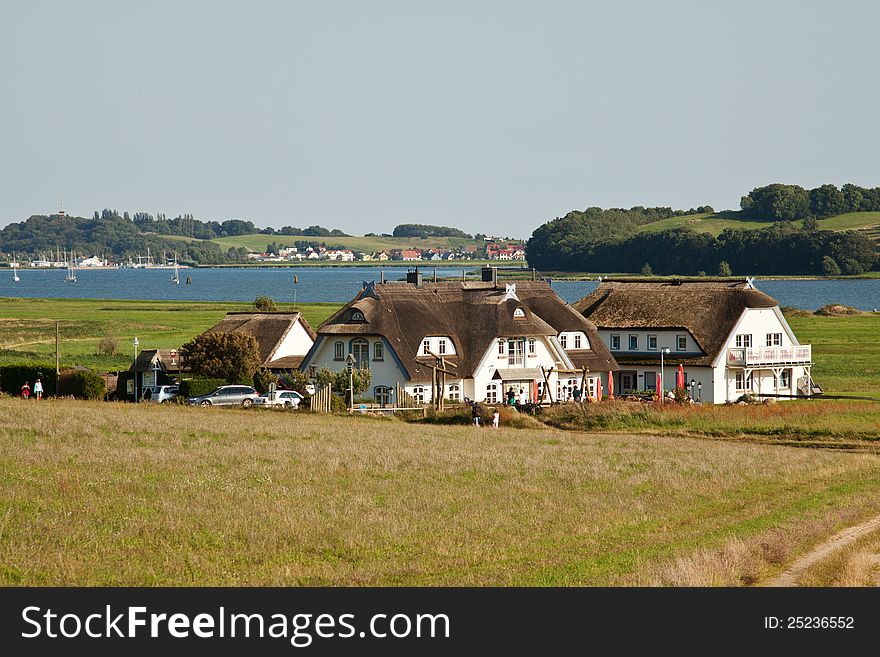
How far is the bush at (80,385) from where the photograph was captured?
59125 mm

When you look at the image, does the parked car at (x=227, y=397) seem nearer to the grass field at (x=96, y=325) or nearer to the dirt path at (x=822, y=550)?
the grass field at (x=96, y=325)

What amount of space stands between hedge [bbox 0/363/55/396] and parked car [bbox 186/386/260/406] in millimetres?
7032

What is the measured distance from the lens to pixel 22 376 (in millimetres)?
60781

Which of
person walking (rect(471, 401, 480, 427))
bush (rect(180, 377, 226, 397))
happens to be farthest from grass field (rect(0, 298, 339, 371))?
person walking (rect(471, 401, 480, 427))

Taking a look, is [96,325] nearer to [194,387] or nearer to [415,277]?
[415,277]

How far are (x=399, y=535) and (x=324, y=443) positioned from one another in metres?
14.2

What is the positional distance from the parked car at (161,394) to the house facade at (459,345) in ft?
21.9

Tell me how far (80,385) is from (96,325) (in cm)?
5841

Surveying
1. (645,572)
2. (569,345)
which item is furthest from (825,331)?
(645,572)

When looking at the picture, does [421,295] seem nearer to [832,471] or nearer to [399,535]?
[832,471]

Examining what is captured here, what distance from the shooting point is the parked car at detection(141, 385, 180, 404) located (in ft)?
193

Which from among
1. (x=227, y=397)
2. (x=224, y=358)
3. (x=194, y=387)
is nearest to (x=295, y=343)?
(x=224, y=358)

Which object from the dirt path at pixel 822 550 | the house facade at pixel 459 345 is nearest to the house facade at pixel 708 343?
the house facade at pixel 459 345

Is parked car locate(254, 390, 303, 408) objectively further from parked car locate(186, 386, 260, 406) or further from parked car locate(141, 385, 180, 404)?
parked car locate(141, 385, 180, 404)
